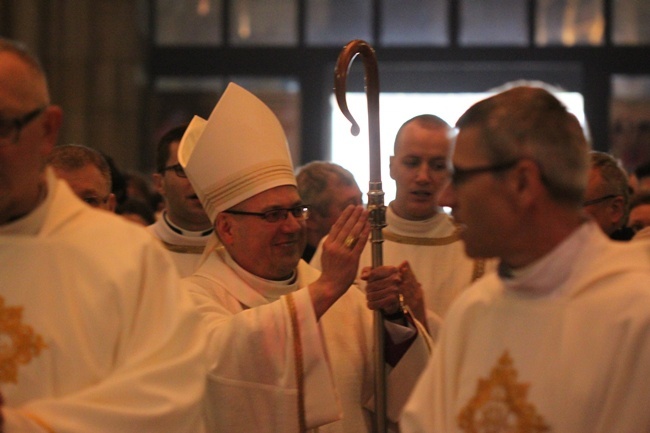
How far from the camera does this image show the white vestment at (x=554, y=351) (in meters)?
2.50

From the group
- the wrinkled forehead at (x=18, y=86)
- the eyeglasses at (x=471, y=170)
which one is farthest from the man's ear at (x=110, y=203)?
the eyeglasses at (x=471, y=170)

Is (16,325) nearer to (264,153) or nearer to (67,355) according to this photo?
(67,355)

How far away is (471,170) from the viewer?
2.74 m

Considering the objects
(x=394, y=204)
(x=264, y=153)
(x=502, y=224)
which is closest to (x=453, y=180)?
(x=502, y=224)

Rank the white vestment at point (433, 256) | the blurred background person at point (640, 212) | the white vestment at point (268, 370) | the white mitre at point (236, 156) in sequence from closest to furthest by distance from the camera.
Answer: the white vestment at point (268, 370), the white mitre at point (236, 156), the white vestment at point (433, 256), the blurred background person at point (640, 212)

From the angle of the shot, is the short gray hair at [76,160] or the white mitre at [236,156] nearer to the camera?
the white mitre at [236,156]

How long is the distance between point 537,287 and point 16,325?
4.23ft

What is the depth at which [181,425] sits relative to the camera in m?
2.96

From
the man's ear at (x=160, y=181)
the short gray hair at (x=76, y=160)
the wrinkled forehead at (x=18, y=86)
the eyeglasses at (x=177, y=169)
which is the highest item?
the wrinkled forehead at (x=18, y=86)

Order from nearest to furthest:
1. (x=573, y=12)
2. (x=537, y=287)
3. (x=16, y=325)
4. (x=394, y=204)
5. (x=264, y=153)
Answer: (x=537, y=287), (x=16, y=325), (x=264, y=153), (x=394, y=204), (x=573, y=12)

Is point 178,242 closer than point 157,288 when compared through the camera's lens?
No

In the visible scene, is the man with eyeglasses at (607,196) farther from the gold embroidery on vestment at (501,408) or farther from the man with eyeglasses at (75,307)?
the man with eyeglasses at (75,307)

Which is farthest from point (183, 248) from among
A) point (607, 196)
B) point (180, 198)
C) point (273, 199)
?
point (607, 196)

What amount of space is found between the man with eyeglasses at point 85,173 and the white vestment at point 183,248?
0.89 m
